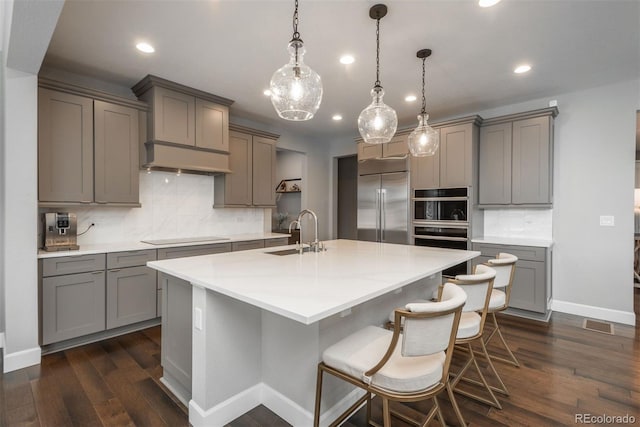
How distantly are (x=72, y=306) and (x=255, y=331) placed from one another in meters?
1.96

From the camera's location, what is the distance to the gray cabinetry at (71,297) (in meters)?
2.67

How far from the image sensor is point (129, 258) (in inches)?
123

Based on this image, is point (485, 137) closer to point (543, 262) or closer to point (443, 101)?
point (443, 101)

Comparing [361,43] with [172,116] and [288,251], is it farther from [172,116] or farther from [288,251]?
[172,116]

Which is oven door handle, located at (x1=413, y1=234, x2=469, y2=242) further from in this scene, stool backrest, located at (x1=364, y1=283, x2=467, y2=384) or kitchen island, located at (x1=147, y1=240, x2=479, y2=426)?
stool backrest, located at (x1=364, y1=283, x2=467, y2=384)

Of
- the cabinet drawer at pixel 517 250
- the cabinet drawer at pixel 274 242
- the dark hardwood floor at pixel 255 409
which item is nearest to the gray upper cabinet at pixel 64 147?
the dark hardwood floor at pixel 255 409

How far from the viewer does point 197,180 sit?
14.1ft

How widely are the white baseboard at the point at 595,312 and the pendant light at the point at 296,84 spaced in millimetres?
4007

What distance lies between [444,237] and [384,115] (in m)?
2.43

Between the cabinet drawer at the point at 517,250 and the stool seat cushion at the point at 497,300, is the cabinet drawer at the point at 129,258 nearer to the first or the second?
the stool seat cushion at the point at 497,300

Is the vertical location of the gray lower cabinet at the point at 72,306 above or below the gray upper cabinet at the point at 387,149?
below

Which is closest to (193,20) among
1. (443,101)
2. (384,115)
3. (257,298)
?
(384,115)

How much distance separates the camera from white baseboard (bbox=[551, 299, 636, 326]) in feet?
11.4

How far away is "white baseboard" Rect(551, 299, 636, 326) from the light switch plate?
0.97 m
